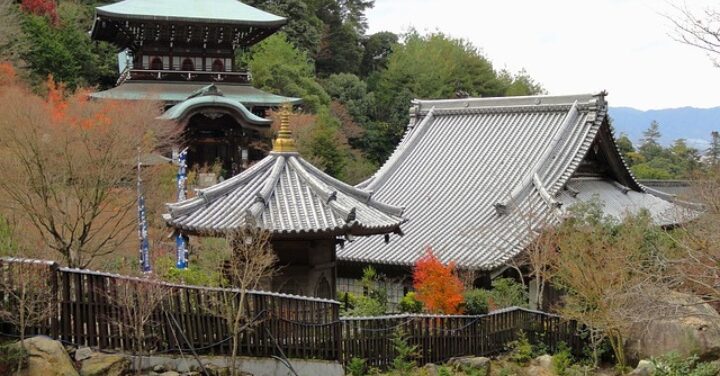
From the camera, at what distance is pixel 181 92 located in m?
32.0

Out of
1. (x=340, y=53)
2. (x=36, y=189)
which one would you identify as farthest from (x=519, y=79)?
(x=36, y=189)

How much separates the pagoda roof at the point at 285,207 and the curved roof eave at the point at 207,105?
1645 centimetres

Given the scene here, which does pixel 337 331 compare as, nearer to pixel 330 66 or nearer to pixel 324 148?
pixel 324 148

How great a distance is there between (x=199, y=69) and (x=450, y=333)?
23.1 m

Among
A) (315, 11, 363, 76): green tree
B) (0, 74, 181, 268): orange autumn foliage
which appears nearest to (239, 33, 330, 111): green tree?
(315, 11, 363, 76): green tree

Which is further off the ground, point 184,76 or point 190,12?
point 190,12

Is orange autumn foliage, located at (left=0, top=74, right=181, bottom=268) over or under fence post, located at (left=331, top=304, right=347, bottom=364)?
over

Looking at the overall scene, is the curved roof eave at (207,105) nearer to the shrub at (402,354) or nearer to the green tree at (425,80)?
the green tree at (425,80)

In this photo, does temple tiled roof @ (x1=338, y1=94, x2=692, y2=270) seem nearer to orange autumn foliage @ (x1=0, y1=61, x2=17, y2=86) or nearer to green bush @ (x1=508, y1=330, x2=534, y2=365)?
green bush @ (x1=508, y1=330, x2=534, y2=365)

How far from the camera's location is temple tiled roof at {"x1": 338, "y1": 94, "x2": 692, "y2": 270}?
60.8 feet

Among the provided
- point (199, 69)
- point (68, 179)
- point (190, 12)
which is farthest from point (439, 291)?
point (199, 69)

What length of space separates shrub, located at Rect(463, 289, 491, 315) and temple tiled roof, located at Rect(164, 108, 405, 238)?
295cm

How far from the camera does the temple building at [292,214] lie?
1125 centimetres

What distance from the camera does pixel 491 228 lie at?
18766 mm
